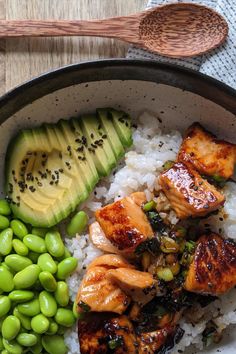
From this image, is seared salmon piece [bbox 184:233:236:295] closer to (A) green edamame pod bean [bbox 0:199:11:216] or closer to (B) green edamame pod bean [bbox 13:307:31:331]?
(B) green edamame pod bean [bbox 13:307:31:331]

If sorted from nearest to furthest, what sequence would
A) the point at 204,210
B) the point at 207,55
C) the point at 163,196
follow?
the point at 204,210, the point at 163,196, the point at 207,55

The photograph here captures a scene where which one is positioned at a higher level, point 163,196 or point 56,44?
point 56,44

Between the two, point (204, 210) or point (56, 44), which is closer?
point (204, 210)

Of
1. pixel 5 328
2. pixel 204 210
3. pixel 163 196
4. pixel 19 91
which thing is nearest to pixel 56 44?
pixel 19 91

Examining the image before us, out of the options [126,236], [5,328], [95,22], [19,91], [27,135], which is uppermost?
[95,22]

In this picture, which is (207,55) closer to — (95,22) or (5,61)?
(95,22)

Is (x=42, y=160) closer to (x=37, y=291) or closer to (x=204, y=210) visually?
(x=37, y=291)

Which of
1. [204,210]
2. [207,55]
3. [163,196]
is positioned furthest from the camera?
[207,55]
